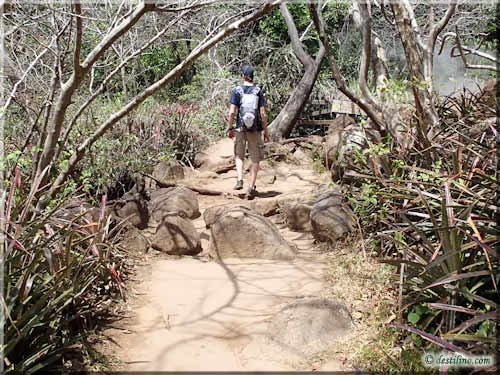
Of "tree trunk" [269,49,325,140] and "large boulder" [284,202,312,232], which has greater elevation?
"tree trunk" [269,49,325,140]

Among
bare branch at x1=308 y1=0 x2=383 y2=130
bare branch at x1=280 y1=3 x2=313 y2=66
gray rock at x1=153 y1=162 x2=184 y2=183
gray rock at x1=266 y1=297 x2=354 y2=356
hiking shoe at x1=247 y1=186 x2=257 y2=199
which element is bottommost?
gray rock at x1=266 y1=297 x2=354 y2=356

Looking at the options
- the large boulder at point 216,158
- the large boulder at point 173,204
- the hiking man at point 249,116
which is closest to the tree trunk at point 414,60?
the hiking man at point 249,116

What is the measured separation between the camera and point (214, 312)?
135 inches

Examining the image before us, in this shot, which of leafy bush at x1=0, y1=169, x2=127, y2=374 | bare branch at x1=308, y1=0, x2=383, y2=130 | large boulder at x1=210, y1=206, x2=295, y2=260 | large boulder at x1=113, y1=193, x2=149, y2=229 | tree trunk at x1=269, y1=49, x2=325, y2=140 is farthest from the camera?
tree trunk at x1=269, y1=49, x2=325, y2=140

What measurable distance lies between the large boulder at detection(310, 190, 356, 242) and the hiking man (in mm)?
1760

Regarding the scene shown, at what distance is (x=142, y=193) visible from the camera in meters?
5.70

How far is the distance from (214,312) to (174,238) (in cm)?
135

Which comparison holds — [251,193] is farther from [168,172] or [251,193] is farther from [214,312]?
[214,312]

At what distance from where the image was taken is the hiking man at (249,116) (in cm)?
621

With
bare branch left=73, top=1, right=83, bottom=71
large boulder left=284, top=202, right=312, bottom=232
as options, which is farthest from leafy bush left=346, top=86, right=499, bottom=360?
bare branch left=73, top=1, right=83, bottom=71

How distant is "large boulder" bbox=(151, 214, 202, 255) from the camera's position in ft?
15.2

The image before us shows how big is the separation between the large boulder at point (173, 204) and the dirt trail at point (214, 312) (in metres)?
0.56

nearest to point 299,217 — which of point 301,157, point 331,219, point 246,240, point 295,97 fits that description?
point 331,219

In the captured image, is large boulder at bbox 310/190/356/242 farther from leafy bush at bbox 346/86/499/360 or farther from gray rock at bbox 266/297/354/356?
gray rock at bbox 266/297/354/356
